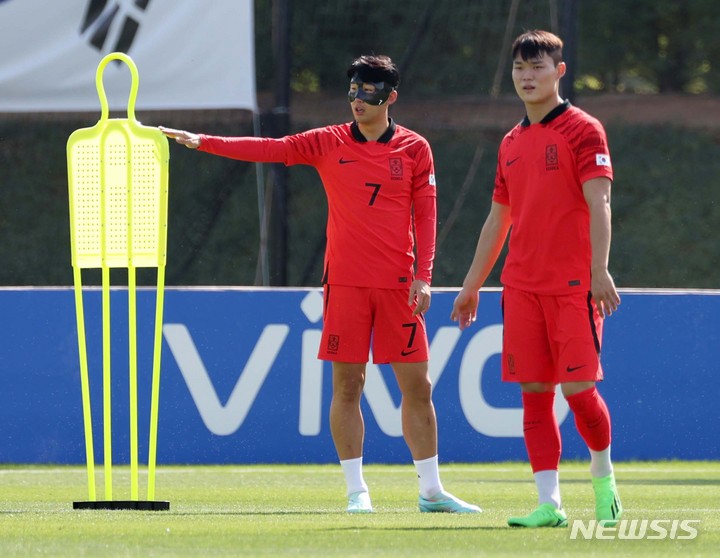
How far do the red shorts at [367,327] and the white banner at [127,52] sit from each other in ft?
22.2

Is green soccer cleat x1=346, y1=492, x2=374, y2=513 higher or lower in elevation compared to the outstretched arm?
lower

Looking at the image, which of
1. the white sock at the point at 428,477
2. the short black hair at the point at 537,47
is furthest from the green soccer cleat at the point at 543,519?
the short black hair at the point at 537,47

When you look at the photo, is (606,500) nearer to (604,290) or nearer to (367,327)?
(604,290)

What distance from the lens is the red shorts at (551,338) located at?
612cm

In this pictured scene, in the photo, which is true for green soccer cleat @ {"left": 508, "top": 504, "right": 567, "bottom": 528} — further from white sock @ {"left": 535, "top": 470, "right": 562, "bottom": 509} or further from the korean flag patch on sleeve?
the korean flag patch on sleeve

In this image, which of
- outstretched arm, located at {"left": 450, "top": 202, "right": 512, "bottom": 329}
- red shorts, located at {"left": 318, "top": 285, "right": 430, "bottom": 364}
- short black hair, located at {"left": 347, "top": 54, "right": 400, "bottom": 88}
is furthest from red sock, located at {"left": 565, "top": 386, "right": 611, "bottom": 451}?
short black hair, located at {"left": 347, "top": 54, "right": 400, "bottom": 88}

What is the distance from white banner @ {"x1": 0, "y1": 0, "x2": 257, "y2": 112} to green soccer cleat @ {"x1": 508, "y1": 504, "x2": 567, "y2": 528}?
26.0 feet

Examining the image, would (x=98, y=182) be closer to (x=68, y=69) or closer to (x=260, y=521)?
(x=260, y=521)

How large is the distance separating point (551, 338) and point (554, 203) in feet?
1.67

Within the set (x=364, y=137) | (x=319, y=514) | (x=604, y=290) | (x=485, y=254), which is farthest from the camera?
(x=364, y=137)

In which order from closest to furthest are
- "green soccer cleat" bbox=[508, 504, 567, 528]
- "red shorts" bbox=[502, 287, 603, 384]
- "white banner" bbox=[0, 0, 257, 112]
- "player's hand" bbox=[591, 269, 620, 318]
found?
"player's hand" bbox=[591, 269, 620, 318], "red shorts" bbox=[502, 287, 603, 384], "green soccer cleat" bbox=[508, 504, 567, 528], "white banner" bbox=[0, 0, 257, 112]

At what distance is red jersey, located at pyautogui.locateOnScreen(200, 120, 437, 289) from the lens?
718cm

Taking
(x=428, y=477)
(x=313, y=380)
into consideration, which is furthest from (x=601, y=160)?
(x=313, y=380)

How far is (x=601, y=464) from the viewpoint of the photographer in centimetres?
625
